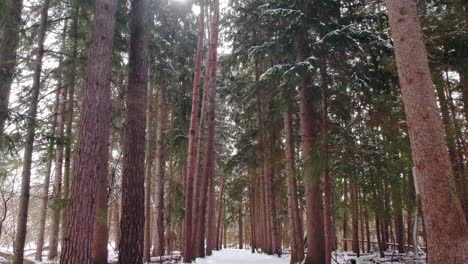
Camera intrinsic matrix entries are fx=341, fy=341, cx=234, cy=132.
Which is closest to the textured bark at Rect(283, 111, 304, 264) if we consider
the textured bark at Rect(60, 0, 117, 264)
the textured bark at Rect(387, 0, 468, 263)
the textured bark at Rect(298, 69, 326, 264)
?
the textured bark at Rect(298, 69, 326, 264)

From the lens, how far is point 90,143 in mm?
5379

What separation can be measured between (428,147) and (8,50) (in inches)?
340

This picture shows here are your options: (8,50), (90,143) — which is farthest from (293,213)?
(8,50)

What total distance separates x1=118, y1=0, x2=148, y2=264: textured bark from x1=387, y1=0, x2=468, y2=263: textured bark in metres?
4.79

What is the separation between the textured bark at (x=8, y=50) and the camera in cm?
709

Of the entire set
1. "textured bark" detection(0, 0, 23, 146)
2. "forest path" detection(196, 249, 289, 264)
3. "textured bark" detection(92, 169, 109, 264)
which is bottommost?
"forest path" detection(196, 249, 289, 264)

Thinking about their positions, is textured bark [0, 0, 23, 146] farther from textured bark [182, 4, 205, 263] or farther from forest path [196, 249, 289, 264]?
forest path [196, 249, 289, 264]

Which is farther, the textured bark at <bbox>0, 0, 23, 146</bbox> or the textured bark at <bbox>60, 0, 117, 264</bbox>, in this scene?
the textured bark at <bbox>0, 0, 23, 146</bbox>

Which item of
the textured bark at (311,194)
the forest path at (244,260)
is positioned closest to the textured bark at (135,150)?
the textured bark at (311,194)

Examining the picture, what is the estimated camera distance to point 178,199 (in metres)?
Result: 17.5

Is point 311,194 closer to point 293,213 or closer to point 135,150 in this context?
point 293,213

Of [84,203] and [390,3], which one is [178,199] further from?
[390,3]

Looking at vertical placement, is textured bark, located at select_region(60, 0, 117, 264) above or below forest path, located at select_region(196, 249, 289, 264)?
above

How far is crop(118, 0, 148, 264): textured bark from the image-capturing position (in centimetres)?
641
